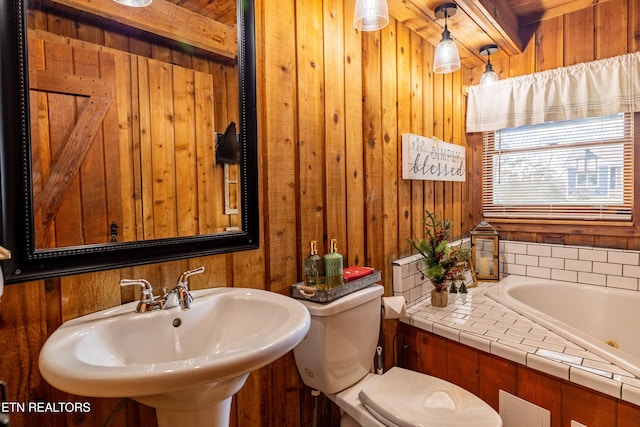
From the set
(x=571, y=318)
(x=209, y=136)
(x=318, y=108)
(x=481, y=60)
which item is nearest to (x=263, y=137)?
(x=209, y=136)

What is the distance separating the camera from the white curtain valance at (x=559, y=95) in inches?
83.0

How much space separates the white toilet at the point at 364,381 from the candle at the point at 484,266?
4.33 feet

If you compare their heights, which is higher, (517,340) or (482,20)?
(482,20)

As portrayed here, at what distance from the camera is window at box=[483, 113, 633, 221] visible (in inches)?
87.2

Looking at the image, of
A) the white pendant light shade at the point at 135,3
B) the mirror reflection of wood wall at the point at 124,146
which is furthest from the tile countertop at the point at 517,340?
the white pendant light shade at the point at 135,3

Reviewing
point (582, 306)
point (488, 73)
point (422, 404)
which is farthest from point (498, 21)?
point (422, 404)

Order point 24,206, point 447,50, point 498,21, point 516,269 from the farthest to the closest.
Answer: point 516,269 < point 498,21 < point 447,50 < point 24,206

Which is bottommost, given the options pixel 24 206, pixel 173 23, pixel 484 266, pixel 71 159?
pixel 484 266

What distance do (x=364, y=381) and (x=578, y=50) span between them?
8.34ft

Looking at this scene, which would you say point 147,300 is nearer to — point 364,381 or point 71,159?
point 71,159

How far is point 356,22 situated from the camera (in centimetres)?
143

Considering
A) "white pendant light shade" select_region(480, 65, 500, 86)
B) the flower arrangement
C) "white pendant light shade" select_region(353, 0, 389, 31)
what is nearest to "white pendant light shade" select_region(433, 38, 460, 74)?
"white pendant light shade" select_region(353, 0, 389, 31)

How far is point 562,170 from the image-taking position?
2412 millimetres

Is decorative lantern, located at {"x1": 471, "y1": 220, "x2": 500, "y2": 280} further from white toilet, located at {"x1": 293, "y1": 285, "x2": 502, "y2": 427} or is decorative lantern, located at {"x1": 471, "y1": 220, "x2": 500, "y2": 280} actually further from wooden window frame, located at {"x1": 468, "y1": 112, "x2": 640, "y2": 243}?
white toilet, located at {"x1": 293, "y1": 285, "x2": 502, "y2": 427}
